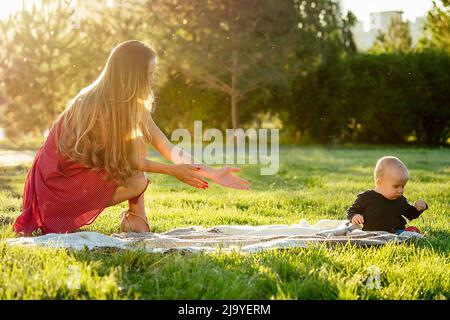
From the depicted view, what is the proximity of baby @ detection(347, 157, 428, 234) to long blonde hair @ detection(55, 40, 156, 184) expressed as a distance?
1641 millimetres

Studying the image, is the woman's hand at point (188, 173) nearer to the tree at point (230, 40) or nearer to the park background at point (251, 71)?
the park background at point (251, 71)

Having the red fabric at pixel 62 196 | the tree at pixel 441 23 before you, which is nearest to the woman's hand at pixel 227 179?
the red fabric at pixel 62 196

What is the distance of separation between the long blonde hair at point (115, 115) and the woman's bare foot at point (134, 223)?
435mm

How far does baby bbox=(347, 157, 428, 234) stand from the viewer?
4297mm

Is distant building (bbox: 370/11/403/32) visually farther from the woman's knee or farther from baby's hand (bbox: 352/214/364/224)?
the woman's knee

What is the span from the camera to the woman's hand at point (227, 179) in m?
3.92

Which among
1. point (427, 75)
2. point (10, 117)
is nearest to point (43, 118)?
point (10, 117)

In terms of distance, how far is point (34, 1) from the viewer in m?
19.5

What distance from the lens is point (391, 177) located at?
14.1 feet

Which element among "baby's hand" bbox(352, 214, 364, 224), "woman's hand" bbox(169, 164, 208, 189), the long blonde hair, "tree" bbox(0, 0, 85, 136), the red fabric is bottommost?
"baby's hand" bbox(352, 214, 364, 224)

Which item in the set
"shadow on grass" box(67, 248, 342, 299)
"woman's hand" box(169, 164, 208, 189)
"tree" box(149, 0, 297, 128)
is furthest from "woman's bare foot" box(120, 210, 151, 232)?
"tree" box(149, 0, 297, 128)

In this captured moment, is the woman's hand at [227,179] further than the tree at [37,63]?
No

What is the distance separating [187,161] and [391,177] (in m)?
1.43

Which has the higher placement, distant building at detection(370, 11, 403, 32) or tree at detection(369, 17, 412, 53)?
distant building at detection(370, 11, 403, 32)
